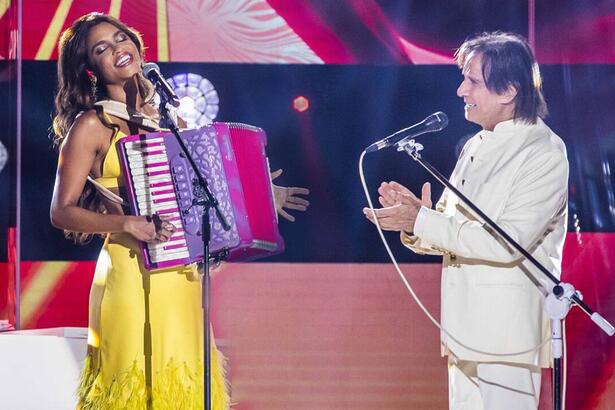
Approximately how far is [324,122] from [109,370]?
7.09 feet

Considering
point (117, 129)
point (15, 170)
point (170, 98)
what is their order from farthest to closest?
point (15, 170) < point (117, 129) < point (170, 98)

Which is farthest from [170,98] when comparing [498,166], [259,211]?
[498,166]

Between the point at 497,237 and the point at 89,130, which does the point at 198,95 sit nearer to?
the point at 89,130

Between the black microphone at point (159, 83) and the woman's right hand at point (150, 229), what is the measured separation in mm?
399

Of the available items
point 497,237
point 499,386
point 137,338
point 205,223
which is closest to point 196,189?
point 205,223

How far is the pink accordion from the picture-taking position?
317 cm

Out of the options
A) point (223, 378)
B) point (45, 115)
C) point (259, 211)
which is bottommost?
point (223, 378)

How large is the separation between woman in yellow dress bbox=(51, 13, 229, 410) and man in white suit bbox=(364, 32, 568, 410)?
32.1 inches

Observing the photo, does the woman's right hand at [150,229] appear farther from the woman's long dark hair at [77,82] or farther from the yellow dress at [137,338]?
the woman's long dark hair at [77,82]

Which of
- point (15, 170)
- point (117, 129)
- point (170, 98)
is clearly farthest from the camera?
point (15, 170)

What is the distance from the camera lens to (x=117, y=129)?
3.36 meters

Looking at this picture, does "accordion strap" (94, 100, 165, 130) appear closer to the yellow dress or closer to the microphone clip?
the yellow dress

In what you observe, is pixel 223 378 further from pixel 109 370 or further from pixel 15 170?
pixel 15 170

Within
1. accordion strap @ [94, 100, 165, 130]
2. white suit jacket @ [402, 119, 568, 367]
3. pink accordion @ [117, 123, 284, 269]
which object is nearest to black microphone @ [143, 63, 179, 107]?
pink accordion @ [117, 123, 284, 269]
